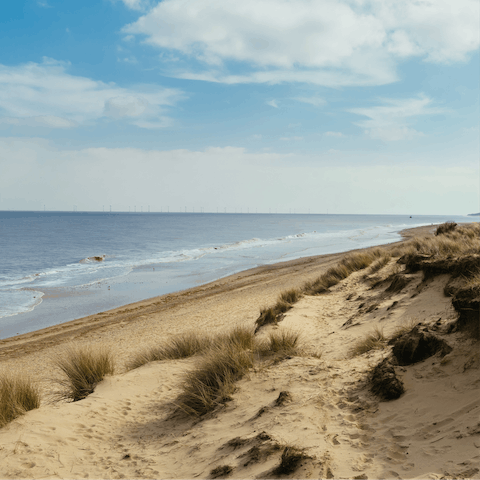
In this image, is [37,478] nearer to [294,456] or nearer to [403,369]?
[294,456]

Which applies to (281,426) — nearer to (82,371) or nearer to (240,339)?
(240,339)

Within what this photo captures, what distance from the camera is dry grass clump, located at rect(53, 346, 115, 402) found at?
613 cm

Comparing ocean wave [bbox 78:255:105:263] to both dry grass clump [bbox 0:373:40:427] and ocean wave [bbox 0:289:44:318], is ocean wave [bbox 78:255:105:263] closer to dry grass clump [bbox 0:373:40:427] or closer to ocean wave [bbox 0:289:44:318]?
ocean wave [bbox 0:289:44:318]

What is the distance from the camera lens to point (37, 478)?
371 cm

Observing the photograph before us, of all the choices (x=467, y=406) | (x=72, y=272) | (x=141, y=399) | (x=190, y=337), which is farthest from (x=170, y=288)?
(x=467, y=406)

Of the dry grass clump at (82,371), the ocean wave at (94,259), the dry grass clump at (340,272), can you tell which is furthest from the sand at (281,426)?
the ocean wave at (94,259)

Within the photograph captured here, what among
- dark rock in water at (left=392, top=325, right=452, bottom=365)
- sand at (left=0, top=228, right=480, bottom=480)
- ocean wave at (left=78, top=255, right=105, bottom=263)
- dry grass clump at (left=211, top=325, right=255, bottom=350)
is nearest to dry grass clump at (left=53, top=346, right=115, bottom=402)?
sand at (left=0, top=228, right=480, bottom=480)

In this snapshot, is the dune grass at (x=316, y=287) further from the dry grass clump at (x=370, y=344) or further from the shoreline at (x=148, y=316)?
the dry grass clump at (x=370, y=344)

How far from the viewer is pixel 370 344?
618 cm

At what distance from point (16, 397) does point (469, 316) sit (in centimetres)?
614

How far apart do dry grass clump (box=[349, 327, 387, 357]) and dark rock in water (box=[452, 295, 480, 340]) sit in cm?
129

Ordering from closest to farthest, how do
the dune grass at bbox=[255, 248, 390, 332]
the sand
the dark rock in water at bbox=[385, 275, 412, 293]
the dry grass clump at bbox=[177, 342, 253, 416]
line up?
the sand, the dry grass clump at bbox=[177, 342, 253, 416], the dark rock in water at bbox=[385, 275, 412, 293], the dune grass at bbox=[255, 248, 390, 332]

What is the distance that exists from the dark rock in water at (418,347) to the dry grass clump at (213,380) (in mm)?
2260

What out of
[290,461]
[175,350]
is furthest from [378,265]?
[290,461]
